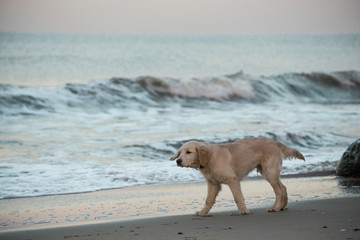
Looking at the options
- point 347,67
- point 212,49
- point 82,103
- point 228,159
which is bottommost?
point 228,159

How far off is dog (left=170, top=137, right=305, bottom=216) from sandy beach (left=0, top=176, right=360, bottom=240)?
0.85ft

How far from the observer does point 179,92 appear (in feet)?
89.5

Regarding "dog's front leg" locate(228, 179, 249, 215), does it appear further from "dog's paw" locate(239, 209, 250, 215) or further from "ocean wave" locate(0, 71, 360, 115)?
"ocean wave" locate(0, 71, 360, 115)

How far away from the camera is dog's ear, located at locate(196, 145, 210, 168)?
6.52 meters

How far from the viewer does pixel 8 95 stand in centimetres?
2170

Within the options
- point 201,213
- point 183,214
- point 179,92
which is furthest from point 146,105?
point 201,213

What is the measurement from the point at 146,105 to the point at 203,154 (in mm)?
16629

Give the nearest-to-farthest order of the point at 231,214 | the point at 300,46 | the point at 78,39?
1. the point at 231,214
2. the point at 78,39
3. the point at 300,46

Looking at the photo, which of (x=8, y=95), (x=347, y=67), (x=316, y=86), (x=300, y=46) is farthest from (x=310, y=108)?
(x=300, y=46)

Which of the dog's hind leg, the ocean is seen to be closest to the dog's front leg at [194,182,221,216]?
the dog's hind leg

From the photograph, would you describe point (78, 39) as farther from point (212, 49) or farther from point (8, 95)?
point (8, 95)

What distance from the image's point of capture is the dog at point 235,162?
21.6 ft

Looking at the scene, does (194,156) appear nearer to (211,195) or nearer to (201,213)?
(211,195)

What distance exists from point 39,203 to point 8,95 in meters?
14.6
